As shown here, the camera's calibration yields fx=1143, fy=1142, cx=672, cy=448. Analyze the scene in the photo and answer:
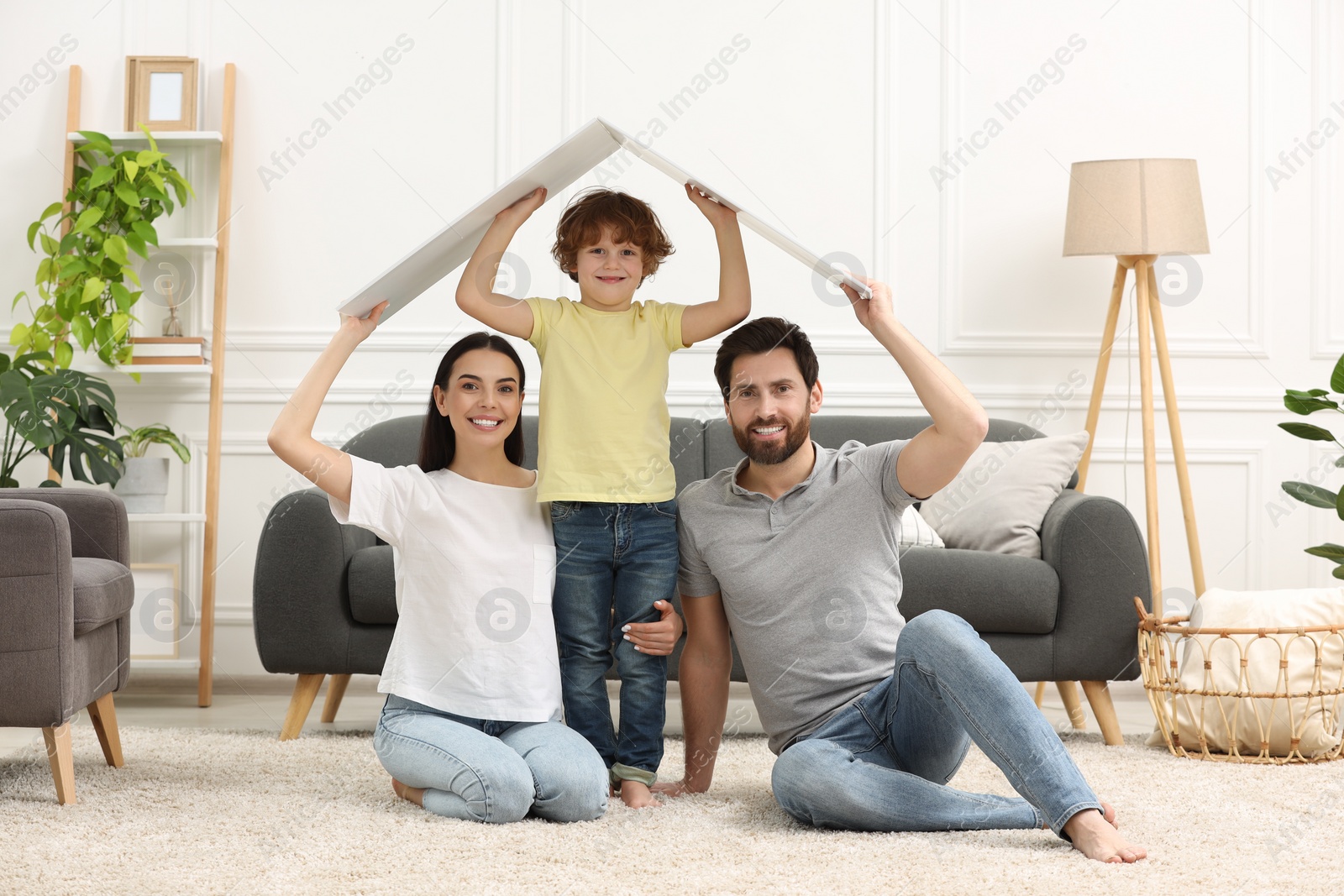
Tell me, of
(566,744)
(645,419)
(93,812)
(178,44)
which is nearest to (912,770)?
(566,744)

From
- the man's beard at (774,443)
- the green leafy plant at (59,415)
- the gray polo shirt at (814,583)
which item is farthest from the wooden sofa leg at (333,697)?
the man's beard at (774,443)

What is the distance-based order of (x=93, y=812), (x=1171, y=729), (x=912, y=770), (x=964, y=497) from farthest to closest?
1. (x=964, y=497)
2. (x=1171, y=729)
3. (x=93, y=812)
4. (x=912, y=770)

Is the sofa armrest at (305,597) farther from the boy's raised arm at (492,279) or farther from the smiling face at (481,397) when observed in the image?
the boy's raised arm at (492,279)

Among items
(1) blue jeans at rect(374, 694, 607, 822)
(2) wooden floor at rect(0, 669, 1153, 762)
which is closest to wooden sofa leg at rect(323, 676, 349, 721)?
(2) wooden floor at rect(0, 669, 1153, 762)

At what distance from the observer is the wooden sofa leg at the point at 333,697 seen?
2.85 meters

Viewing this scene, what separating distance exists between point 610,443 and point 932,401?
0.54 metres

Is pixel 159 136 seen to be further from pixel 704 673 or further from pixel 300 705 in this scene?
pixel 704 673

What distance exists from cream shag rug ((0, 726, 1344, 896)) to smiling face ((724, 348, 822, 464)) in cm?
60

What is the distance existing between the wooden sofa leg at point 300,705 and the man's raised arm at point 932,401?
1.61 m

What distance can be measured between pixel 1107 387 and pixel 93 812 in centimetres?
304

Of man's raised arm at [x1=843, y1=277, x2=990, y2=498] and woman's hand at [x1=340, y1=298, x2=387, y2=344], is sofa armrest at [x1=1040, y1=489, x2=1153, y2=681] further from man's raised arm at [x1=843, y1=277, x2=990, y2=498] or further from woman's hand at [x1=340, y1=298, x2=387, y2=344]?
woman's hand at [x1=340, y1=298, x2=387, y2=344]

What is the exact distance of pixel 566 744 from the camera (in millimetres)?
1850

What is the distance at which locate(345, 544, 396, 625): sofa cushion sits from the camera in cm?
261

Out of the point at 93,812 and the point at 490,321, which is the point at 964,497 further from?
the point at 93,812
